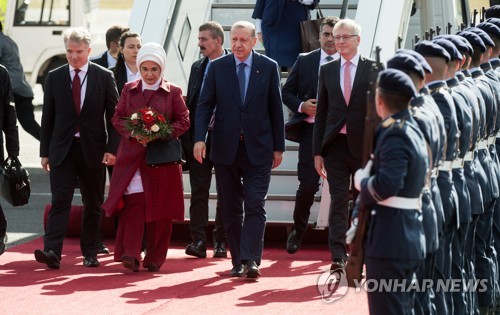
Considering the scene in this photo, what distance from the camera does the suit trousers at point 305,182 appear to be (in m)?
11.9

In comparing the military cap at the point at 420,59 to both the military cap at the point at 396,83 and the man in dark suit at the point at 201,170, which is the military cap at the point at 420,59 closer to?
the military cap at the point at 396,83

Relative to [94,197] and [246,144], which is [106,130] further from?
[246,144]

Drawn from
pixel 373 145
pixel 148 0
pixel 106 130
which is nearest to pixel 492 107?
pixel 373 145

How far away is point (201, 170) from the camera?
12.1 metres

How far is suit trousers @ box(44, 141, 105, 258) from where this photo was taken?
11195 mm

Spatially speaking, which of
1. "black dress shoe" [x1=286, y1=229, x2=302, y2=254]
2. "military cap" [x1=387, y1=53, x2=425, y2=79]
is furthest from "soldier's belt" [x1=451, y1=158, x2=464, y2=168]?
"black dress shoe" [x1=286, y1=229, x2=302, y2=254]

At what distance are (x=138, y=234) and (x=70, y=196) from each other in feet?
2.30

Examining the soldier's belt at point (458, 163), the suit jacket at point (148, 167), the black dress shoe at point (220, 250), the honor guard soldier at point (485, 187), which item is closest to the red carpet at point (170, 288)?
the black dress shoe at point (220, 250)

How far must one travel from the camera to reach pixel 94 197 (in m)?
11.5

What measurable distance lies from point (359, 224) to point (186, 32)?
7929 mm

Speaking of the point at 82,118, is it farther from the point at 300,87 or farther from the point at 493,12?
the point at 493,12

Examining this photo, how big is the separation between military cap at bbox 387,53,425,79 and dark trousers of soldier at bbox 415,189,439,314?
0.63m

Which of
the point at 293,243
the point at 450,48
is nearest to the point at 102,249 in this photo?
the point at 293,243

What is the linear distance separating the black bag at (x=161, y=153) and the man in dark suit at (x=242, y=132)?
22 centimetres
